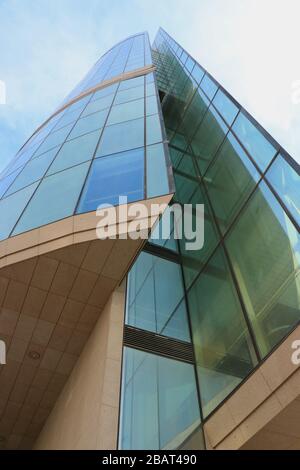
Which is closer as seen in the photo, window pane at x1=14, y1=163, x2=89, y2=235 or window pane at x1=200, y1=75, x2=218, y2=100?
window pane at x1=14, y1=163, x2=89, y2=235

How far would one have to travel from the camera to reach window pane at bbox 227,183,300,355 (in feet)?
25.2

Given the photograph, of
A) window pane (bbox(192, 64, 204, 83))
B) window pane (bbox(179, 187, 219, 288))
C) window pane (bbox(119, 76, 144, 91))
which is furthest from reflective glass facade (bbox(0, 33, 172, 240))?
Result: window pane (bbox(192, 64, 204, 83))

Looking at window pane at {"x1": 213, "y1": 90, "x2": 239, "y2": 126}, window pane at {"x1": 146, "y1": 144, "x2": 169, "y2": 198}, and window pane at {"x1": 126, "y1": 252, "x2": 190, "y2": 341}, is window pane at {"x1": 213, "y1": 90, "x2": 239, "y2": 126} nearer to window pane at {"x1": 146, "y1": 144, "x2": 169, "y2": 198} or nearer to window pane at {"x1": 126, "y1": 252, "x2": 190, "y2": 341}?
window pane at {"x1": 146, "y1": 144, "x2": 169, "y2": 198}

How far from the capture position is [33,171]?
13414 mm

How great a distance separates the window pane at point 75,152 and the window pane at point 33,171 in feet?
1.17

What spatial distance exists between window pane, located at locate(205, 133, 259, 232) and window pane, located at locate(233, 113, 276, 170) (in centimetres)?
25

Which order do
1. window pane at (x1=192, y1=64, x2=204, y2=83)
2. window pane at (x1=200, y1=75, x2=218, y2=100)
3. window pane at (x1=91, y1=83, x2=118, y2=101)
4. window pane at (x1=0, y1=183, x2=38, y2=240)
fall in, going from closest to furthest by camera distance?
window pane at (x1=0, y1=183, x2=38, y2=240) < window pane at (x1=200, y1=75, x2=218, y2=100) < window pane at (x1=91, y1=83, x2=118, y2=101) < window pane at (x1=192, y1=64, x2=204, y2=83)

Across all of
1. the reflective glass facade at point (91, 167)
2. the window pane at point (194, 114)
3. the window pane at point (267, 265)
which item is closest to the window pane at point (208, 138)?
the window pane at point (194, 114)

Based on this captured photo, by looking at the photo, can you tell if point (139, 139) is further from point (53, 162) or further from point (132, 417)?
point (132, 417)

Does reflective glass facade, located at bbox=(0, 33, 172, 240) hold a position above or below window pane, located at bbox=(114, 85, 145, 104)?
below

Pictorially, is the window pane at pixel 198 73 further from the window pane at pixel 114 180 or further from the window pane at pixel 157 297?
the window pane at pixel 157 297

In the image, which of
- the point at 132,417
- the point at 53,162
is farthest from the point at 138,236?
the point at 53,162

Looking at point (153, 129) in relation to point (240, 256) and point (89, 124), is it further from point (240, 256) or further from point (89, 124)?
point (240, 256)

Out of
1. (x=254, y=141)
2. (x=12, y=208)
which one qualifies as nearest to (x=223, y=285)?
(x=254, y=141)
